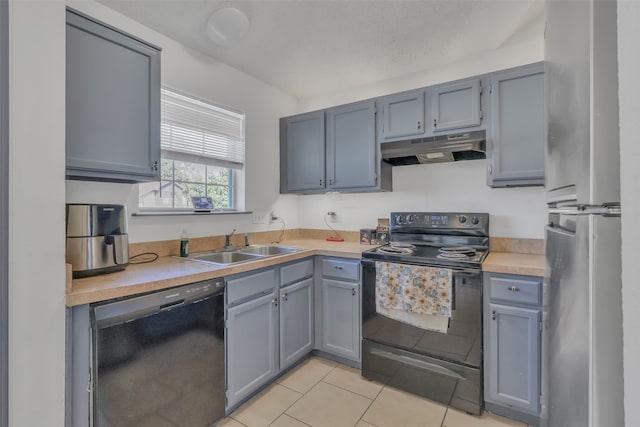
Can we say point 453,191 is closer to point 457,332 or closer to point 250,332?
point 457,332

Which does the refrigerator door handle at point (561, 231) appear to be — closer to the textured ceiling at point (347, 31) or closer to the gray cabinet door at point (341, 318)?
the gray cabinet door at point (341, 318)

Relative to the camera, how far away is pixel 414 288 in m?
2.00

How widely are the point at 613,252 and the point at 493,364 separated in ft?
5.73

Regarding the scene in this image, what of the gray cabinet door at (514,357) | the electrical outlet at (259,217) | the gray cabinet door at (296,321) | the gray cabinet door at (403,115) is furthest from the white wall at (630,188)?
the electrical outlet at (259,217)

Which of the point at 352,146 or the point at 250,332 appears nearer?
the point at 250,332

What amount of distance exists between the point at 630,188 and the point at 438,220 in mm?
2279

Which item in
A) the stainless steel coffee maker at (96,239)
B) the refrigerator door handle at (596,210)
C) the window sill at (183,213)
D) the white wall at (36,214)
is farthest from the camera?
the window sill at (183,213)

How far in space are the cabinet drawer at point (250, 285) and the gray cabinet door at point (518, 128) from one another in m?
1.77

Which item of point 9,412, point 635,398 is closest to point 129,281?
point 9,412

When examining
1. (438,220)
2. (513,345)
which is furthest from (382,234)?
(513,345)

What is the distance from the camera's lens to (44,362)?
1.13 metres

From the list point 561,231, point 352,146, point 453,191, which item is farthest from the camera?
point 352,146

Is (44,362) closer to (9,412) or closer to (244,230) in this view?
(9,412)

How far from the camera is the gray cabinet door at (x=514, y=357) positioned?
172 centimetres
